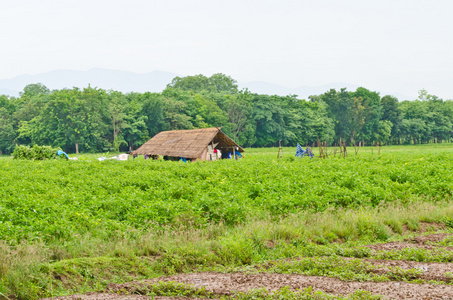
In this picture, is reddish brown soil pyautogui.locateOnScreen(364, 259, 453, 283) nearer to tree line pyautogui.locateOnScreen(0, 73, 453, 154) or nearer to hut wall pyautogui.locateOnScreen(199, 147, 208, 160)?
hut wall pyautogui.locateOnScreen(199, 147, 208, 160)

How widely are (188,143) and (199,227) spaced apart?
80.8 feet

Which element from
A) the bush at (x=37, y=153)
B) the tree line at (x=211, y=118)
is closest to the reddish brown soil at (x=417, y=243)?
the bush at (x=37, y=153)

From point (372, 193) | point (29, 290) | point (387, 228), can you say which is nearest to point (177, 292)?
point (29, 290)

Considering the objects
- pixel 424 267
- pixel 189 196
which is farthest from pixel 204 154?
pixel 424 267

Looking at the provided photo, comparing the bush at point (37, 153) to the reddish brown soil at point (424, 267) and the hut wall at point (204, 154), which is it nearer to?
the hut wall at point (204, 154)

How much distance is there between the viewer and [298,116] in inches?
3196

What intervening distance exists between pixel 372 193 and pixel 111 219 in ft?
26.3

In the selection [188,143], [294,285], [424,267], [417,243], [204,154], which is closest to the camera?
[294,285]

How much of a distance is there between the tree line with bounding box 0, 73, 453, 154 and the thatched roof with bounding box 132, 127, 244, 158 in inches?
940

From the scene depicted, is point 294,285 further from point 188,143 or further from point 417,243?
point 188,143

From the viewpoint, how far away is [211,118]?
2896 inches

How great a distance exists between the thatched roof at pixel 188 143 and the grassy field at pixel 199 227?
17.3m

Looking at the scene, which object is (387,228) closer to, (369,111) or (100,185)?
(100,185)

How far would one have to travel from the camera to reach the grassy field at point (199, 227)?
21.3 ft
